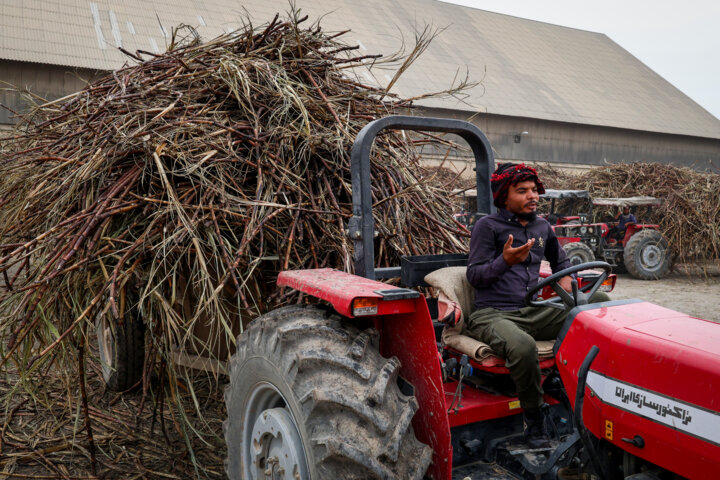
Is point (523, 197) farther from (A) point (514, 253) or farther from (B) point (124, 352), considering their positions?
(B) point (124, 352)

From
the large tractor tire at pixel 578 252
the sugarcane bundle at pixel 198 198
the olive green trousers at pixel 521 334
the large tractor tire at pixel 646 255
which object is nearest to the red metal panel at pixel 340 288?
the sugarcane bundle at pixel 198 198

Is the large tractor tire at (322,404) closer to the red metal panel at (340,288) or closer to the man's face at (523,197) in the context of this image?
the red metal panel at (340,288)

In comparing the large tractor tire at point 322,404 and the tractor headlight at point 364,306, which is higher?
the tractor headlight at point 364,306

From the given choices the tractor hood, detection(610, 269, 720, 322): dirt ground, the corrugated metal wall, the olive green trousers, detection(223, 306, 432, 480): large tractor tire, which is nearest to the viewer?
the tractor hood

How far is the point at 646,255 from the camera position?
467 inches

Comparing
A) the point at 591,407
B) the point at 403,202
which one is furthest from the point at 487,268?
the point at 403,202

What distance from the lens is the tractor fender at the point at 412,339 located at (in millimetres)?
2020

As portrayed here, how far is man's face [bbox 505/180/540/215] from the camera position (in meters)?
2.73

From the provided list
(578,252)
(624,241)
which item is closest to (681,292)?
(578,252)

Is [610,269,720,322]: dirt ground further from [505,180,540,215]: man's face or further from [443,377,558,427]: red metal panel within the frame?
[443,377,558,427]: red metal panel

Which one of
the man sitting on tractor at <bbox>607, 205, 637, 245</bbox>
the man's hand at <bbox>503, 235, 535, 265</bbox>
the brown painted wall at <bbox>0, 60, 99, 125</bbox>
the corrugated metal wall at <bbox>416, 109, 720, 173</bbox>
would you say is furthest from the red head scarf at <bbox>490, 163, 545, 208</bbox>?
the corrugated metal wall at <bbox>416, 109, 720, 173</bbox>

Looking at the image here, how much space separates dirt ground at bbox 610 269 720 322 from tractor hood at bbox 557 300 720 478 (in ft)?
21.2

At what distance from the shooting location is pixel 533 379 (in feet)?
7.50

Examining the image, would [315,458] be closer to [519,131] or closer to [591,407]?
[591,407]
